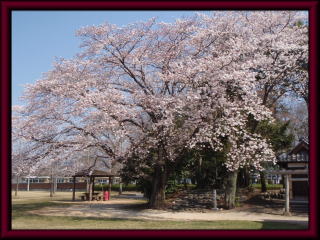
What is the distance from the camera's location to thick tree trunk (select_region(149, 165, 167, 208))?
18.0 metres

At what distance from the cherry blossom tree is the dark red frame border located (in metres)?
6.74

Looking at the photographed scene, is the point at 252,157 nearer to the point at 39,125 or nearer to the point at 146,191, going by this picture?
the point at 146,191

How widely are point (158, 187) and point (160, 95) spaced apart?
5134 mm

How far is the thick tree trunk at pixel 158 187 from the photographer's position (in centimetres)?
1798

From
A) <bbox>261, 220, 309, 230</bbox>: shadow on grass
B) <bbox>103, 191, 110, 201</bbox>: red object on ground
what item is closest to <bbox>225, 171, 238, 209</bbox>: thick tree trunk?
<bbox>261, 220, 309, 230</bbox>: shadow on grass

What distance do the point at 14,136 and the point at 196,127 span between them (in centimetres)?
861

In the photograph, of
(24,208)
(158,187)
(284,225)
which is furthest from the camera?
(24,208)

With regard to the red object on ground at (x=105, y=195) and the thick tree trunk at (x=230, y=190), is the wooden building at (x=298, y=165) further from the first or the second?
the red object on ground at (x=105, y=195)
